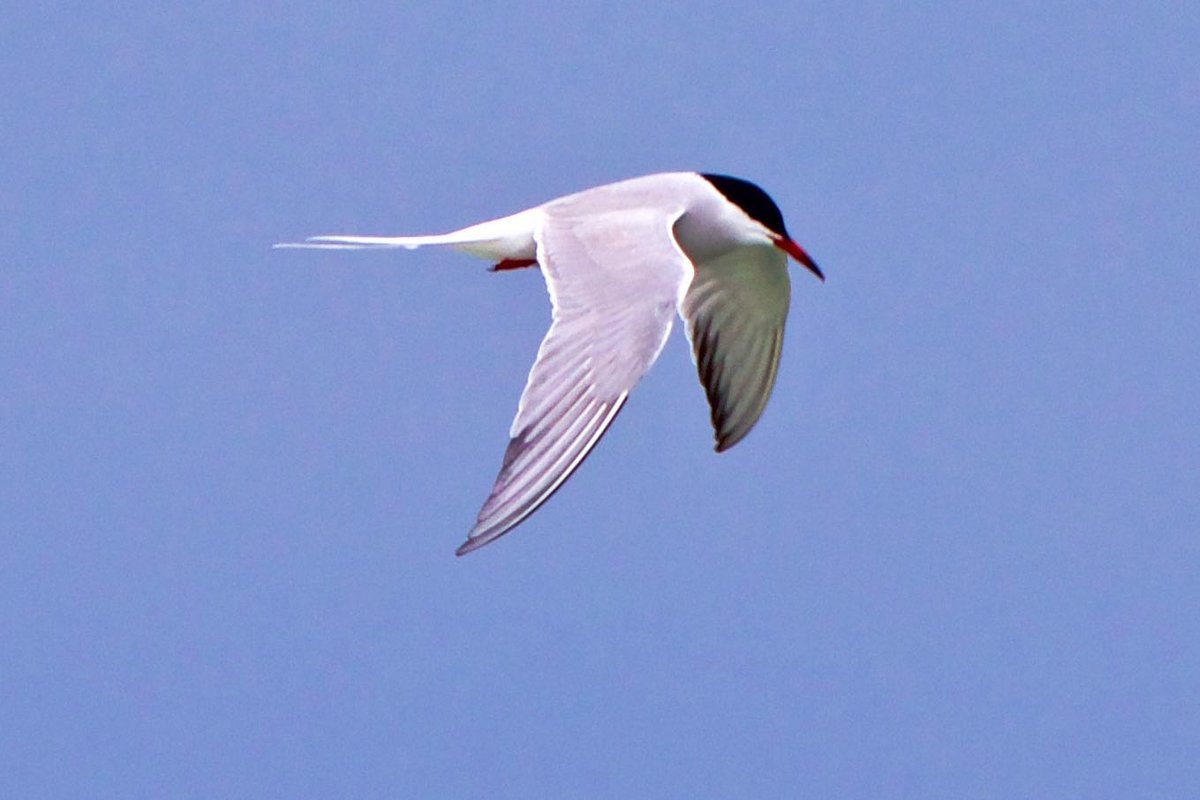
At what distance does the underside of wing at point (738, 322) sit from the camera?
29.7 ft

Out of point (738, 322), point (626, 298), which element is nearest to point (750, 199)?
point (738, 322)

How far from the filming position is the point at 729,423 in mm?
8914

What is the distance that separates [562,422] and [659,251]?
4.24ft

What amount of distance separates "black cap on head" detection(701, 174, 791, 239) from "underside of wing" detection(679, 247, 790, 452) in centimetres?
24

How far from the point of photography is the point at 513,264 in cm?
867

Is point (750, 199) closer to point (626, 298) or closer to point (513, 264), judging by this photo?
point (513, 264)

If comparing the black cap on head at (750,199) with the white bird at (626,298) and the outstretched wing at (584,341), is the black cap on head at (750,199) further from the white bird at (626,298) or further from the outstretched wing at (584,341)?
the outstretched wing at (584,341)

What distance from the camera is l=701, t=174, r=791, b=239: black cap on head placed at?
28.7 feet

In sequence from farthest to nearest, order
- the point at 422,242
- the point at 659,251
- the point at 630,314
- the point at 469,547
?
the point at 422,242 → the point at 659,251 → the point at 630,314 → the point at 469,547

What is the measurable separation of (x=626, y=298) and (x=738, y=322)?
2.30m

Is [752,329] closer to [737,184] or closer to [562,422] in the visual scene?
[737,184]

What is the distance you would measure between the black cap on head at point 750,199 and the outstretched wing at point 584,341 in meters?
0.89

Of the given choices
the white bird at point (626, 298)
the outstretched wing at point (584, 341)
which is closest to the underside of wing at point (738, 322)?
the white bird at point (626, 298)

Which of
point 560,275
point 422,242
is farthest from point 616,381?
point 422,242
